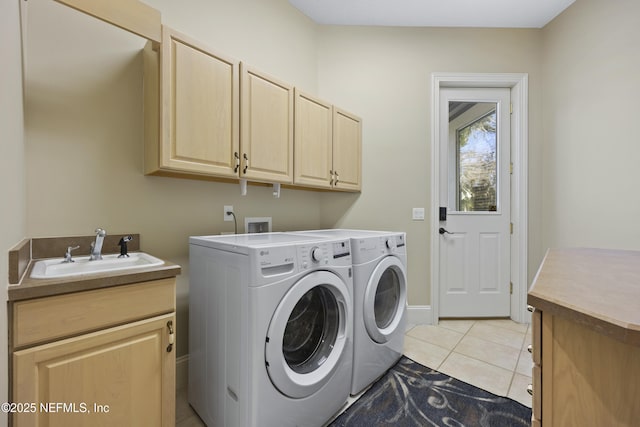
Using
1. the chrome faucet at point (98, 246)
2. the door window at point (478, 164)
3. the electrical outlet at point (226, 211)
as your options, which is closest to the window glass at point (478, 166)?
the door window at point (478, 164)

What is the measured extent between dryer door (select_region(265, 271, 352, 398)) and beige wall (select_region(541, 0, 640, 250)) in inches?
81.8

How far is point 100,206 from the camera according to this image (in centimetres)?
140

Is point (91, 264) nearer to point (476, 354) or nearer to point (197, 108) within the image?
point (197, 108)

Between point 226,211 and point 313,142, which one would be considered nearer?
point 226,211

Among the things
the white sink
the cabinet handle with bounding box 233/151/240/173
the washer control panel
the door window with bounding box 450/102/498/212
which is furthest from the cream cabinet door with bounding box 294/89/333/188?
the door window with bounding box 450/102/498/212

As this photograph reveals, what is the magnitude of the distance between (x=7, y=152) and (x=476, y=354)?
107 inches

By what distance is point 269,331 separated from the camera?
1.10m

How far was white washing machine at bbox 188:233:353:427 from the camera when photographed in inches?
42.8

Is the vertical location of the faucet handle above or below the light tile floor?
above

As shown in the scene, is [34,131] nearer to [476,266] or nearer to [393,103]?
[393,103]

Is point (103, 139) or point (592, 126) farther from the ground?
point (592, 126)

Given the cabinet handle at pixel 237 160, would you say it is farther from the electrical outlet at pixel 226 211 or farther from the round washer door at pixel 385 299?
the round washer door at pixel 385 299

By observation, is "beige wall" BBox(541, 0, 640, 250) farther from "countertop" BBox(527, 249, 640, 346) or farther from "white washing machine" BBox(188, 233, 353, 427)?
"white washing machine" BBox(188, 233, 353, 427)

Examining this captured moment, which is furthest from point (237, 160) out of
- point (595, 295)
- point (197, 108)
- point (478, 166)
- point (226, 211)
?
point (478, 166)
